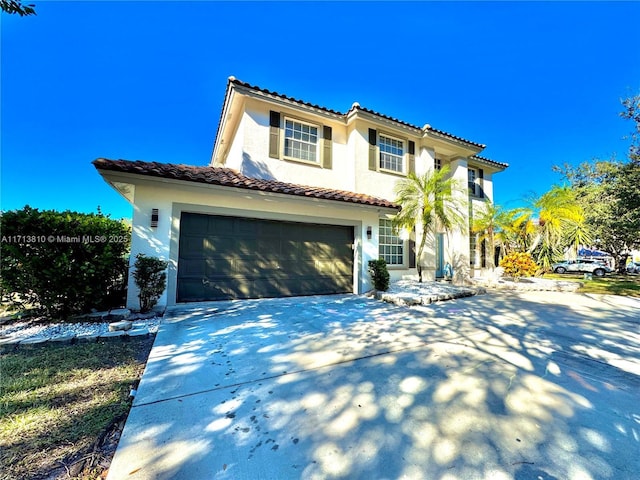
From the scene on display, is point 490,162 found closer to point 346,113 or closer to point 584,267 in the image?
point 346,113

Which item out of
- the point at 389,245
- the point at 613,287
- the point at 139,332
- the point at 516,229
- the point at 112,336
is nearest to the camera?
the point at 112,336

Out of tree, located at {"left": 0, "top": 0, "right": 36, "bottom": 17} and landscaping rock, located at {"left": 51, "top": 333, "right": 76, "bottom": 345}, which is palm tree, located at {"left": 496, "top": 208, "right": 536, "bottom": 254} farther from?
tree, located at {"left": 0, "top": 0, "right": 36, "bottom": 17}

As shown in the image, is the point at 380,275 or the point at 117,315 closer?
the point at 117,315

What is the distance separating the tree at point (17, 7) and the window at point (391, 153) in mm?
9935

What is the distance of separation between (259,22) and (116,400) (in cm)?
1062

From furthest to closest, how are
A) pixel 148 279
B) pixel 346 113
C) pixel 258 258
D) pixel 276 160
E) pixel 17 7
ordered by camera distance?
pixel 346 113 → pixel 276 160 → pixel 258 258 → pixel 148 279 → pixel 17 7

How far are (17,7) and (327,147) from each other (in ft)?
26.0

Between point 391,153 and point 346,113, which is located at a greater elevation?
point 346,113

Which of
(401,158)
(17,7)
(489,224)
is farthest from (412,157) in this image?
(17,7)

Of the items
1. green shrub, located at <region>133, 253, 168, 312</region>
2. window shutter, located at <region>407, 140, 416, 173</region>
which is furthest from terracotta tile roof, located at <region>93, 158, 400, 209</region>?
window shutter, located at <region>407, 140, 416, 173</region>

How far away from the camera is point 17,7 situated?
354 centimetres

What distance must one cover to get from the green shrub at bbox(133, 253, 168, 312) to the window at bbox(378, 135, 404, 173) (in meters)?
8.91

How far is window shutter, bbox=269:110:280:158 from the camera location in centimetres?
906

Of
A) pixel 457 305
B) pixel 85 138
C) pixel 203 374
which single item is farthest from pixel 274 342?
pixel 85 138
